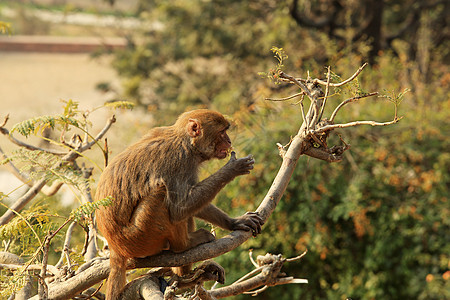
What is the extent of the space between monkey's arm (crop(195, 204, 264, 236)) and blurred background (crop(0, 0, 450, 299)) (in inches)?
36.9

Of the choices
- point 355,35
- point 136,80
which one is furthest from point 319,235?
point 136,80

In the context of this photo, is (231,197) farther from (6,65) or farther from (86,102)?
(6,65)

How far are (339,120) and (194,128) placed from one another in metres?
3.86

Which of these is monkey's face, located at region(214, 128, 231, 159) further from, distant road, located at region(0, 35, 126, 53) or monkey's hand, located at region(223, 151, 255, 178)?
distant road, located at region(0, 35, 126, 53)

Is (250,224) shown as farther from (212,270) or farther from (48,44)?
(48,44)

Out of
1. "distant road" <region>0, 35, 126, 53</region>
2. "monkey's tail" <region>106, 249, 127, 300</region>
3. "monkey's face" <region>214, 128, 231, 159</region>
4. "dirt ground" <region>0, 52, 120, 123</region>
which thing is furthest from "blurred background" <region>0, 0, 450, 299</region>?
"distant road" <region>0, 35, 126, 53</region>

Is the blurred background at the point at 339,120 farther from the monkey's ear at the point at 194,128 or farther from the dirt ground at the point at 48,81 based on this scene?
the dirt ground at the point at 48,81

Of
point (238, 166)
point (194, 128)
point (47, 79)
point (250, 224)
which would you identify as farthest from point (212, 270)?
point (47, 79)

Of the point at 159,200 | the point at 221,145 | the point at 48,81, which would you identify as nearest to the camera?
the point at 159,200

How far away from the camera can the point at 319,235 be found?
22.9 feet

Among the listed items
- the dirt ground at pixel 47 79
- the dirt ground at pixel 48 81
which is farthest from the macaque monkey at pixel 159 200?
the dirt ground at pixel 47 79

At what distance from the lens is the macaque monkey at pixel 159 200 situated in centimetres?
308

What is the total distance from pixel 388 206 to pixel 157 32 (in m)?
8.82

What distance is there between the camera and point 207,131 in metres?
3.52
